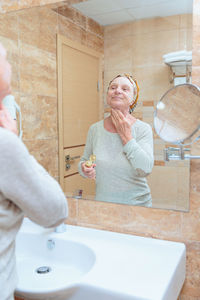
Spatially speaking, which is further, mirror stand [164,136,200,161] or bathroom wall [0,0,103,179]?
bathroom wall [0,0,103,179]

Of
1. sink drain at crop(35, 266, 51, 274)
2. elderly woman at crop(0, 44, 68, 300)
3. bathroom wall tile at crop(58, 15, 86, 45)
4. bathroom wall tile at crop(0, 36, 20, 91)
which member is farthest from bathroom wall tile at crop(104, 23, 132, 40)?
sink drain at crop(35, 266, 51, 274)

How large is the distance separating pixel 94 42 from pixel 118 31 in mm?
115

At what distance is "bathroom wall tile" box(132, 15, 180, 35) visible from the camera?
1100 millimetres

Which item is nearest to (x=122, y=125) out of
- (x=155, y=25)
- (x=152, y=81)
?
(x=152, y=81)

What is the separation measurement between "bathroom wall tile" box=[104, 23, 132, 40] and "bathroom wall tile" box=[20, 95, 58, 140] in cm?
39

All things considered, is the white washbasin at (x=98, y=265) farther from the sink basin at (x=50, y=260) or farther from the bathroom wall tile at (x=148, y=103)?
the bathroom wall tile at (x=148, y=103)

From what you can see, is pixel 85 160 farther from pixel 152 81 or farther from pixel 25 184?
pixel 25 184

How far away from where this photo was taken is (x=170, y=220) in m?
1.17

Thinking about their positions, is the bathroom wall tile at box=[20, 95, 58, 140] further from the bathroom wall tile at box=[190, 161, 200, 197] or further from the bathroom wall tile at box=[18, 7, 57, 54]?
the bathroom wall tile at box=[190, 161, 200, 197]

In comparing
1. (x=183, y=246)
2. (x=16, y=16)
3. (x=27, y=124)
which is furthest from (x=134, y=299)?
(x=16, y=16)

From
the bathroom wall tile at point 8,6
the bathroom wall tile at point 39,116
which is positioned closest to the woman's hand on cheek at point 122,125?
the bathroom wall tile at point 39,116

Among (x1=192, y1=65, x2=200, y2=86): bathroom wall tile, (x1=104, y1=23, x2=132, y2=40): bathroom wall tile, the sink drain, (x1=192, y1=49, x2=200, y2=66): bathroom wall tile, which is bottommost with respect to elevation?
the sink drain

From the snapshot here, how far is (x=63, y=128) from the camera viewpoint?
1360 millimetres

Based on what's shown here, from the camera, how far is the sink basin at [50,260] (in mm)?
1130
